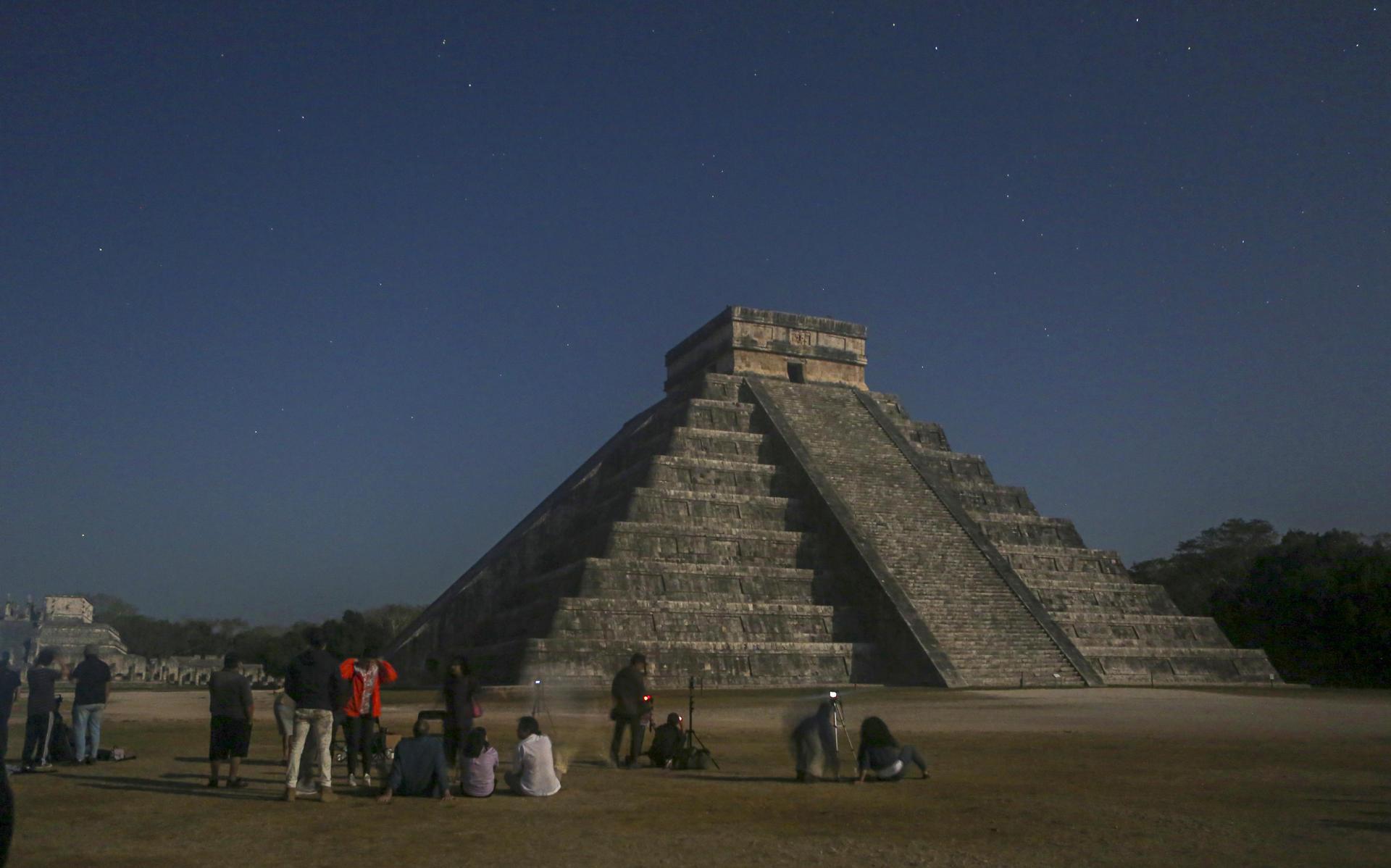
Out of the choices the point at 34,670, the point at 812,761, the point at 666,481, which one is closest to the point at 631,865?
the point at 812,761

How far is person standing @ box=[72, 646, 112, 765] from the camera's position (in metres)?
10.9

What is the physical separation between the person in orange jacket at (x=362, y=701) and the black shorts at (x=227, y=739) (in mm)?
884

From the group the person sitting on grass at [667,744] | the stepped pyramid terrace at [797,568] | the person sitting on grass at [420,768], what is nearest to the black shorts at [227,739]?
the person sitting on grass at [420,768]

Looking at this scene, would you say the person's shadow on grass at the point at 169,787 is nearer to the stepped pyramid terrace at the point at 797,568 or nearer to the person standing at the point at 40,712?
the person standing at the point at 40,712

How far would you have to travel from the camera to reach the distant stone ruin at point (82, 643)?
59625 mm

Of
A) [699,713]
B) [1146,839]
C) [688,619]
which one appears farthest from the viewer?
[688,619]

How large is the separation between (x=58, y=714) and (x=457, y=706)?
471 centimetres

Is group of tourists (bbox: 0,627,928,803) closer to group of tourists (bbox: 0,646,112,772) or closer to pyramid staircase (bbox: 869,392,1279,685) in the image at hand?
group of tourists (bbox: 0,646,112,772)

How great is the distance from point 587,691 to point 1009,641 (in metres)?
9.78

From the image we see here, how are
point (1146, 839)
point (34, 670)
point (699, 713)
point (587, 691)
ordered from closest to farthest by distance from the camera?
point (1146, 839) → point (34, 670) → point (699, 713) → point (587, 691)

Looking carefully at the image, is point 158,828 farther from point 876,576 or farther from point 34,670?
point 876,576

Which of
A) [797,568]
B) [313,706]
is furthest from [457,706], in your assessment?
[797,568]

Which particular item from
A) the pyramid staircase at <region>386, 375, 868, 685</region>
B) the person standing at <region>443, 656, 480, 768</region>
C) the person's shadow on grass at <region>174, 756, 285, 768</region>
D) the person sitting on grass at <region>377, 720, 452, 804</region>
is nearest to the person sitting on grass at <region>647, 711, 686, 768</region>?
the person standing at <region>443, 656, 480, 768</region>

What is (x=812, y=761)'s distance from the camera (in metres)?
9.73
